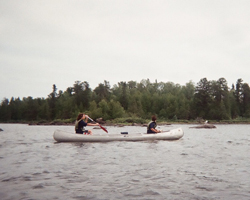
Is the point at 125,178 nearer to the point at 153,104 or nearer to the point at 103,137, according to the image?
the point at 103,137

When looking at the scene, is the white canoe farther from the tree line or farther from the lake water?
the tree line

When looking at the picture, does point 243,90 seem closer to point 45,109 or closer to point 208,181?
point 45,109

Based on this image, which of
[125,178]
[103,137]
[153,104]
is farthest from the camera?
[153,104]

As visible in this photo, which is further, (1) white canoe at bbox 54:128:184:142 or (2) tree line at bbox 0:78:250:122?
(2) tree line at bbox 0:78:250:122

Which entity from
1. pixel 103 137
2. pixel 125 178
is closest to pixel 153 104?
pixel 103 137

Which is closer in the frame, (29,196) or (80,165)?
(29,196)

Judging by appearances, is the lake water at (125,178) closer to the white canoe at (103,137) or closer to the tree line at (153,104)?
the white canoe at (103,137)

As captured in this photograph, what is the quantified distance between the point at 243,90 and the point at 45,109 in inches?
3238

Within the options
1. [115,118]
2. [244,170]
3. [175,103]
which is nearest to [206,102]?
[175,103]

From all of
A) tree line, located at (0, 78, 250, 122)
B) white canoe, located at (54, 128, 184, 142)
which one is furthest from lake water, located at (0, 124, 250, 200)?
tree line, located at (0, 78, 250, 122)

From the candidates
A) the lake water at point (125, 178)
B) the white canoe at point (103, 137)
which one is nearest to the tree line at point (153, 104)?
the white canoe at point (103, 137)

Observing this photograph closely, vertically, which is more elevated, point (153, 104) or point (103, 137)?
point (153, 104)

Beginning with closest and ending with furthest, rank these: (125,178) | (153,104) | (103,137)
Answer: (125,178) < (103,137) < (153,104)

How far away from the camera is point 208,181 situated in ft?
25.6
